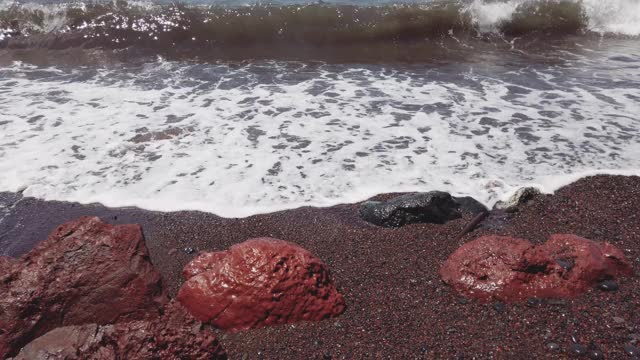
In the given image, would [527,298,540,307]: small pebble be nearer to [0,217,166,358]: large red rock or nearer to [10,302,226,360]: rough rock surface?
[10,302,226,360]: rough rock surface

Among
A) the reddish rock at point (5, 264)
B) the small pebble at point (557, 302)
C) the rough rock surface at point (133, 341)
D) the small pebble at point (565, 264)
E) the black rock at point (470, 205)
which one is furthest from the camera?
the black rock at point (470, 205)

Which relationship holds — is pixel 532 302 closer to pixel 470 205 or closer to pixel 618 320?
pixel 618 320

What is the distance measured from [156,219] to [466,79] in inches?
233

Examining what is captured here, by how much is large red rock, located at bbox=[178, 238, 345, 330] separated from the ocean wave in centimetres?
838

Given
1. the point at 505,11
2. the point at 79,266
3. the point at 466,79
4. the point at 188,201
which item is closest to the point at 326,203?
the point at 188,201

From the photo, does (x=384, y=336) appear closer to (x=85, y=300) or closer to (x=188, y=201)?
(x=85, y=300)

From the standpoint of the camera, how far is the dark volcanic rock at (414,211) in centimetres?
402

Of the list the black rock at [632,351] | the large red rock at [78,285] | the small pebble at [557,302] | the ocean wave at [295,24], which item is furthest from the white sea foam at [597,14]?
the large red rock at [78,285]

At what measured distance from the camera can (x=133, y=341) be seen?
89.5 inches

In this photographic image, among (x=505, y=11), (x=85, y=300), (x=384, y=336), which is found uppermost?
(x=505, y=11)

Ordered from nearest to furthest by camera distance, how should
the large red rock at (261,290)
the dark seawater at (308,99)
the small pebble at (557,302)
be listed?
the large red rock at (261,290) < the small pebble at (557,302) < the dark seawater at (308,99)

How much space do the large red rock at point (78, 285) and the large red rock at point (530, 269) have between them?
199 centimetres

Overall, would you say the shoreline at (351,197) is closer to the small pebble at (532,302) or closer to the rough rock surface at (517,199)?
the rough rock surface at (517,199)

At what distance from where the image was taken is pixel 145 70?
916 centimetres
